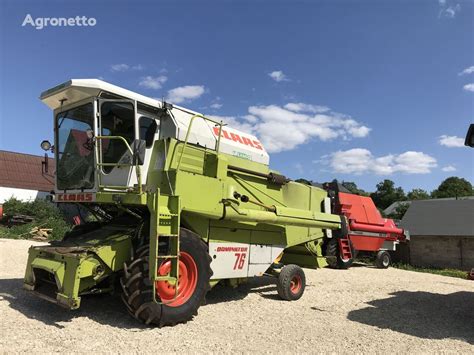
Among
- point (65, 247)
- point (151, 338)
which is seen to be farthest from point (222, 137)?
point (151, 338)

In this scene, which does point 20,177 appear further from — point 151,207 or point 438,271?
point 151,207

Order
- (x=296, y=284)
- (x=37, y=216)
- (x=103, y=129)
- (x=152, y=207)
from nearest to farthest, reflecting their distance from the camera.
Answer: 1. (x=152, y=207)
2. (x=103, y=129)
3. (x=296, y=284)
4. (x=37, y=216)

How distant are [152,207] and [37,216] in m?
21.9

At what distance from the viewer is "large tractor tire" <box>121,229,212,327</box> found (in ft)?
17.9

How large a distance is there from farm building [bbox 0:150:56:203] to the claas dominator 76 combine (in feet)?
91.0

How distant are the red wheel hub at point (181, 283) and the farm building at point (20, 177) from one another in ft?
95.1

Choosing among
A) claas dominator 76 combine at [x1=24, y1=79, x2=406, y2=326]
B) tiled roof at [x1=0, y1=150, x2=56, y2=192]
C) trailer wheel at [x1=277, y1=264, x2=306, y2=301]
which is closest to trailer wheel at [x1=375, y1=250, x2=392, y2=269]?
trailer wheel at [x1=277, y1=264, x2=306, y2=301]

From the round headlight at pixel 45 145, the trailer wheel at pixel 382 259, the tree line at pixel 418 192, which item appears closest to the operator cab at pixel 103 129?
the round headlight at pixel 45 145

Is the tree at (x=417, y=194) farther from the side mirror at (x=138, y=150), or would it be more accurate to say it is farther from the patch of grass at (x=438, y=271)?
the side mirror at (x=138, y=150)

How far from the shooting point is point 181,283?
19.9ft

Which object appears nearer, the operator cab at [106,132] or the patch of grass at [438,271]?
the operator cab at [106,132]

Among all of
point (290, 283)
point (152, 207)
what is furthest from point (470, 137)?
point (152, 207)

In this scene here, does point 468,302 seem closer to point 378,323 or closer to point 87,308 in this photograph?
point 378,323

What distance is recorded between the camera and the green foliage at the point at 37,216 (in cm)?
2193
